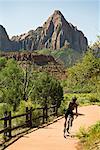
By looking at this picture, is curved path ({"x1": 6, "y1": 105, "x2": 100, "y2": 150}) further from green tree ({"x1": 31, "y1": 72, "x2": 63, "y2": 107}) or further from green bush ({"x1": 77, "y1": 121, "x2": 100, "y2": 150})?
green tree ({"x1": 31, "y1": 72, "x2": 63, "y2": 107})

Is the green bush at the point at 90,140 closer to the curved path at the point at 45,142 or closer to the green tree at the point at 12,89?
the curved path at the point at 45,142

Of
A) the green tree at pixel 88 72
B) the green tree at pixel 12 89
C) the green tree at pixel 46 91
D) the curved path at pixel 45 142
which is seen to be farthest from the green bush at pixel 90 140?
the green tree at pixel 46 91

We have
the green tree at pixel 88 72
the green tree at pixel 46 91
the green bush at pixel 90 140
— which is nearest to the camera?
the green bush at pixel 90 140

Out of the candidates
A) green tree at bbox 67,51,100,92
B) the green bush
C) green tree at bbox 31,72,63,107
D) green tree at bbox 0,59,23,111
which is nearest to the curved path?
the green bush

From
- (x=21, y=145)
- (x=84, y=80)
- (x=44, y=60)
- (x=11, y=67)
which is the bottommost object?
(x=21, y=145)

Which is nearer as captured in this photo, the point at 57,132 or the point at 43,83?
the point at 57,132

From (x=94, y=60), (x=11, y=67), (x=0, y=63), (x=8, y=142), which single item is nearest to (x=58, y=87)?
(x=11, y=67)

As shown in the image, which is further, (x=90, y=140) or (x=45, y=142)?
(x=45, y=142)

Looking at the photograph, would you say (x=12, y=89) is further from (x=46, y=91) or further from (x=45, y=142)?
(x=45, y=142)

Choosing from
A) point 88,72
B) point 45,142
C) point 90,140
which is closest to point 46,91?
point 88,72

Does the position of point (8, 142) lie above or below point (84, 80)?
below

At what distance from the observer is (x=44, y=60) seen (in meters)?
185

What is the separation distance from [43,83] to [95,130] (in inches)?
1271

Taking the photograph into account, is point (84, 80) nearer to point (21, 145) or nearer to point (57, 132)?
point (57, 132)
